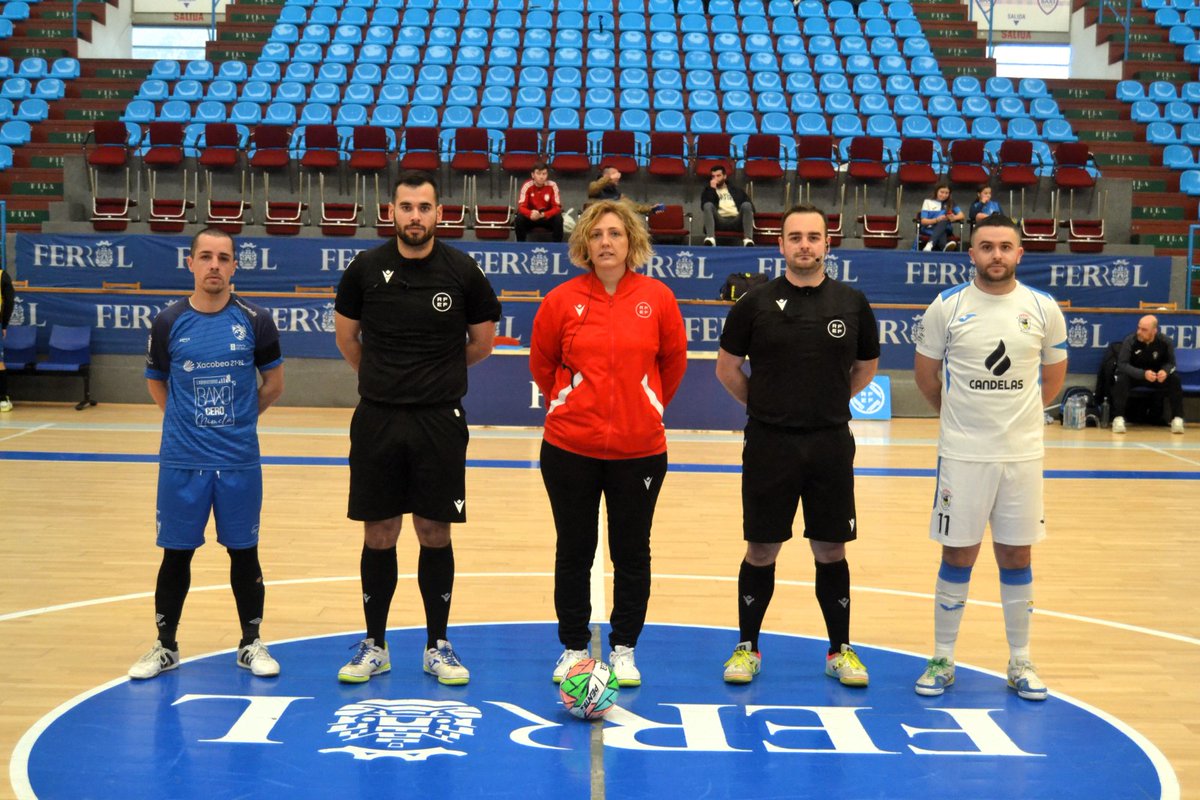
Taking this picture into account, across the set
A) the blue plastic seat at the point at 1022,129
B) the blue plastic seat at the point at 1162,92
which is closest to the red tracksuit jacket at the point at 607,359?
the blue plastic seat at the point at 1022,129

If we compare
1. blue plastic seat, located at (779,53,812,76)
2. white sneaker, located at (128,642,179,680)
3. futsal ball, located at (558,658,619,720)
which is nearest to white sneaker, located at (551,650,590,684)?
futsal ball, located at (558,658,619,720)

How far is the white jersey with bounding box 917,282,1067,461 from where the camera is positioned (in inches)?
193

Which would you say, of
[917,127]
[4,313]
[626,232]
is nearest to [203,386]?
[626,232]

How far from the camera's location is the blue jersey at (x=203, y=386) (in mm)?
5027

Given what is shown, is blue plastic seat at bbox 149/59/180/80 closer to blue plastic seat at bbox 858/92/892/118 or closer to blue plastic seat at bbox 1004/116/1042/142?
blue plastic seat at bbox 858/92/892/118

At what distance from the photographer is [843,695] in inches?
193

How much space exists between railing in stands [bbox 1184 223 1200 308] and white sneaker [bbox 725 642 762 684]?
13611 millimetres

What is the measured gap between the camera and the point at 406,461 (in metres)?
4.94

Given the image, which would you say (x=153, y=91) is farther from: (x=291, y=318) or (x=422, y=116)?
(x=291, y=318)

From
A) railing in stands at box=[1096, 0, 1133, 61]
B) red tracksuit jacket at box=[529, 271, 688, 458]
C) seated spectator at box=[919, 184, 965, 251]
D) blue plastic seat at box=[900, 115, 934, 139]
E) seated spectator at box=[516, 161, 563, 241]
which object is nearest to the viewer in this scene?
red tracksuit jacket at box=[529, 271, 688, 458]

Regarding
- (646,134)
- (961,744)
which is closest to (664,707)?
(961,744)

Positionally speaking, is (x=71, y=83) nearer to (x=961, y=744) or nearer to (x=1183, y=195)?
(x=1183, y=195)

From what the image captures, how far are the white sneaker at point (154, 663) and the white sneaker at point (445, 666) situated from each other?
3.46ft

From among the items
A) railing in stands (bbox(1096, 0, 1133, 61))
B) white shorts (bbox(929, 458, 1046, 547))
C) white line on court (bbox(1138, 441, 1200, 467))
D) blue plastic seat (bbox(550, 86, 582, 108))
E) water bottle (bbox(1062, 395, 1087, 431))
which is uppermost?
railing in stands (bbox(1096, 0, 1133, 61))
